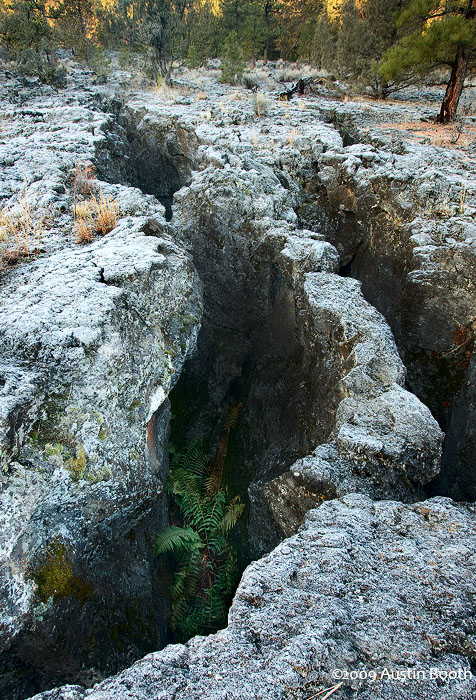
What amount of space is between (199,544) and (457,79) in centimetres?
1237

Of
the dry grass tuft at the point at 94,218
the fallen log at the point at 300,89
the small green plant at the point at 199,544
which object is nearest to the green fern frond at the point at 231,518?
the small green plant at the point at 199,544

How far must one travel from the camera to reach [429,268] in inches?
220

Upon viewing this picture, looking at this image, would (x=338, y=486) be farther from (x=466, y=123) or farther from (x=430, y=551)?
(x=466, y=123)

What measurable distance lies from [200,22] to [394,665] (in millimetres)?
29757

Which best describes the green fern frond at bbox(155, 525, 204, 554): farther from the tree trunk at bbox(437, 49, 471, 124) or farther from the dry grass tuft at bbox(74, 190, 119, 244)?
the tree trunk at bbox(437, 49, 471, 124)

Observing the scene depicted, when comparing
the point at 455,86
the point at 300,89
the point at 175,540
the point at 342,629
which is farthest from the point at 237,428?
the point at 300,89

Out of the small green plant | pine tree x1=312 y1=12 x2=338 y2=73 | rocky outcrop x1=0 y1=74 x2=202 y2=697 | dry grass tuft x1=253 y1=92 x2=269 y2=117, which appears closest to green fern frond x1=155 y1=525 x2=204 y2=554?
the small green plant

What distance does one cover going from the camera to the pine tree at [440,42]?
377 inches

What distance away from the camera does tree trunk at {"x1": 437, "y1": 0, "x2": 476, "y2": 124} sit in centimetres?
983

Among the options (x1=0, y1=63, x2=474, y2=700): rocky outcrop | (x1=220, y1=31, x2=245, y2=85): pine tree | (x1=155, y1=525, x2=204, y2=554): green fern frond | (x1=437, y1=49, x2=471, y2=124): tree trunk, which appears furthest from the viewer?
(x1=220, y1=31, x2=245, y2=85): pine tree

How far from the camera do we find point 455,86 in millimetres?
10570

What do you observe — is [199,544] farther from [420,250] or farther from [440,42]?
[440,42]

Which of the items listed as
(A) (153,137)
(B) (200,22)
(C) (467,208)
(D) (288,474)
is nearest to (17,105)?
(A) (153,137)

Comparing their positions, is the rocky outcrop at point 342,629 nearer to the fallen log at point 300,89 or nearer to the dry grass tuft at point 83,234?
the dry grass tuft at point 83,234
